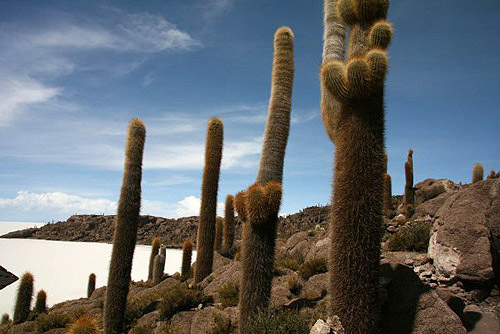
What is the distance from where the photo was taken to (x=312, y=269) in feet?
36.7

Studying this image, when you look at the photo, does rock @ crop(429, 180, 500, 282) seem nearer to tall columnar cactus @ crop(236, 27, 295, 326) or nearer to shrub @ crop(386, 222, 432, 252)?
shrub @ crop(386, 222, 432, 252)

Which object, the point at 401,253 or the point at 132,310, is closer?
the point at 132,310

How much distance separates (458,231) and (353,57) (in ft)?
21.4

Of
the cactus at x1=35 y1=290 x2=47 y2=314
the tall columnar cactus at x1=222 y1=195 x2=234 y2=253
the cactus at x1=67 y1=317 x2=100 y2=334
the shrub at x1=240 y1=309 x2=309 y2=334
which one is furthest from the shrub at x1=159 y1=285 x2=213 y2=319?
the cactus at x1=35 y1=290 x2=47 y2=314

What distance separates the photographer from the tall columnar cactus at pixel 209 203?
14250 mm

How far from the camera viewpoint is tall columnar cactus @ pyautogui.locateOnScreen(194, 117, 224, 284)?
46.8 ft

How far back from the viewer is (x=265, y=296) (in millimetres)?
7738

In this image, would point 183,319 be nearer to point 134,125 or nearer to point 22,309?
point 134,125

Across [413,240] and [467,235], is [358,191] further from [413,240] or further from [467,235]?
[413,240]

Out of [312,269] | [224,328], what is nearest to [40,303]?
[224,328]

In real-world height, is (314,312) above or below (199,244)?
below

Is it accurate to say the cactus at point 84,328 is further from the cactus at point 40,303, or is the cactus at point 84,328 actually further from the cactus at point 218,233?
the cactus at point 218,233

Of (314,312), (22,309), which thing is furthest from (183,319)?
(22,309)

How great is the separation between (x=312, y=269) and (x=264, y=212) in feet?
14.2
